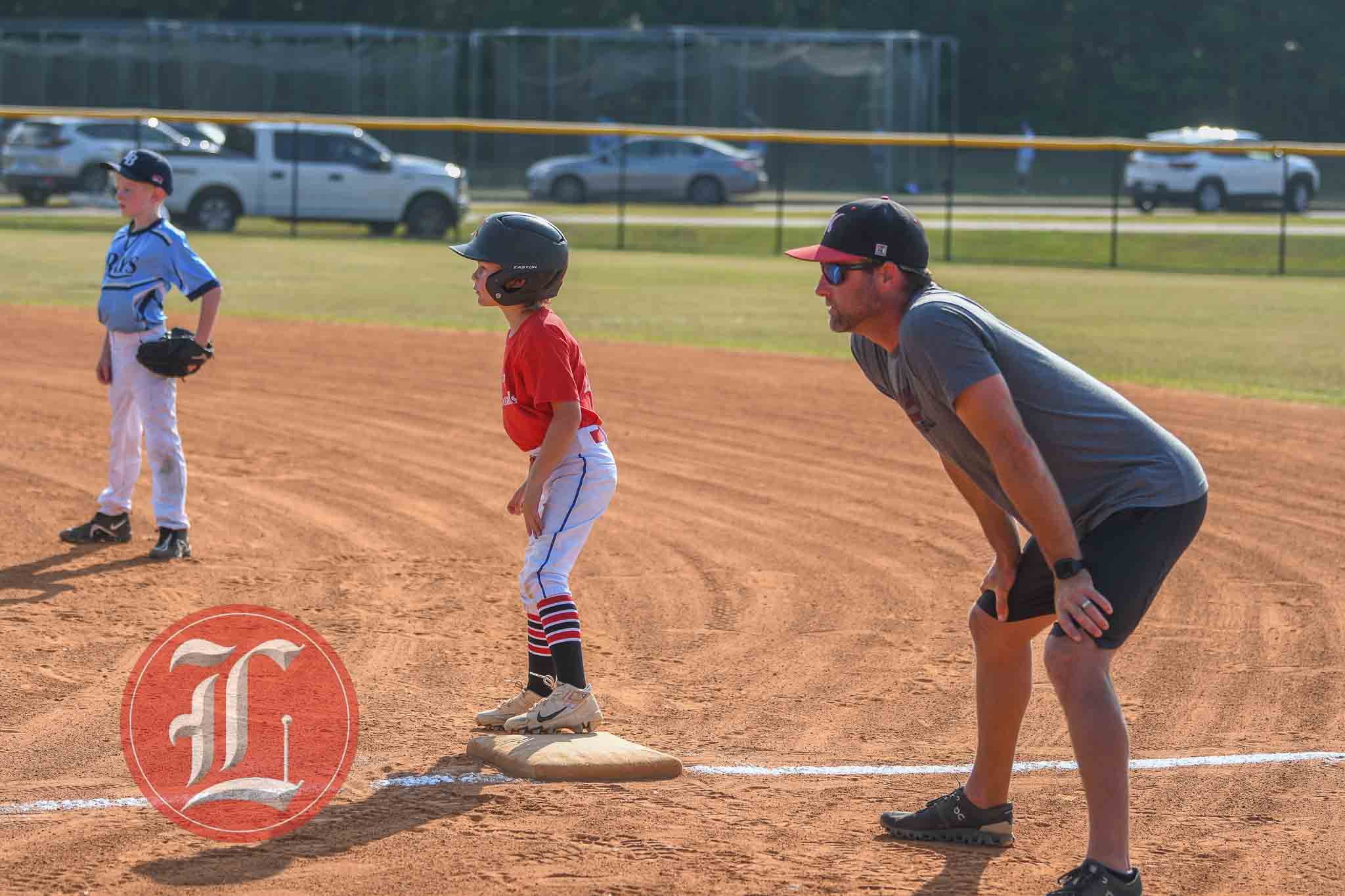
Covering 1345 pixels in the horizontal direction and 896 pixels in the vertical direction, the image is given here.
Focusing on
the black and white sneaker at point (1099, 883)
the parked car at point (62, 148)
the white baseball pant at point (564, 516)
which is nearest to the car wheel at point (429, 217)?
the parked car at point (62, 148)

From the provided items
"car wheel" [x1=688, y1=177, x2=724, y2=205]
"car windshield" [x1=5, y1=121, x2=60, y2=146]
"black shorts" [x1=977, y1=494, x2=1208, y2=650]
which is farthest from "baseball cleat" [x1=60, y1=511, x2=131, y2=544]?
"car wheel" [x1=688, y1=177, x2=724, y2=205]

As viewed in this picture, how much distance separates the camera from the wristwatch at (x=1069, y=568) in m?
3.76

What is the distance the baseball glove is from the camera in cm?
739

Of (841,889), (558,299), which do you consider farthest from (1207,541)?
(558,299)

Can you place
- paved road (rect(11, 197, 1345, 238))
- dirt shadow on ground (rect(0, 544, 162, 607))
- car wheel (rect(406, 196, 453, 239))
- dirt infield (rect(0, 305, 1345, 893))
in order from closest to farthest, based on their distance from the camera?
1. dirt infield (rect(0, 305, 1345, 893))
2. dirt shadow on ground (rect(0, 544, 162, 607))
3. car wheel (rect(406, 196, 453, 239))
4. paved road (rect(11, 197, 1345, 238))

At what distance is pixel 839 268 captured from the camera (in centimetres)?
396

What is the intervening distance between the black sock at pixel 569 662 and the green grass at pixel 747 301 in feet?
31.0

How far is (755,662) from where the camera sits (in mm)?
6180

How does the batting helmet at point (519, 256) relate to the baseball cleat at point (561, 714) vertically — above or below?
above

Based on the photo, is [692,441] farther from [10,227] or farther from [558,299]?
[10,227]

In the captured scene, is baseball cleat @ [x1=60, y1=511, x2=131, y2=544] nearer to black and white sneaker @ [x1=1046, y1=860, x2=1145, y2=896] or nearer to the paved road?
black and white sneaker @ [x1=1046, y1=860, x2=1145, y2=896]

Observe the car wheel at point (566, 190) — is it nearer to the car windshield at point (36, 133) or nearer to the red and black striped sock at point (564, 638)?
the car windshield at point (36, 133)

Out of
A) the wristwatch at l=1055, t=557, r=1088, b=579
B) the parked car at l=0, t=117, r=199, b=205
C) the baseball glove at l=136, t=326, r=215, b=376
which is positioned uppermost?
the parked car at l=0, t=117, r=199, b=205

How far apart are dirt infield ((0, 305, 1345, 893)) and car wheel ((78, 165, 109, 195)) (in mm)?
20412
